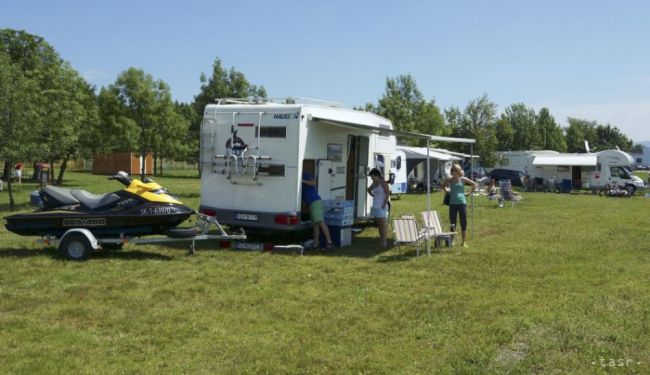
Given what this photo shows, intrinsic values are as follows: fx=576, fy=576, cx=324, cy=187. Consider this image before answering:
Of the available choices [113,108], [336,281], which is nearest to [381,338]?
[336,281]

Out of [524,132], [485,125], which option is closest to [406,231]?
[485,125]

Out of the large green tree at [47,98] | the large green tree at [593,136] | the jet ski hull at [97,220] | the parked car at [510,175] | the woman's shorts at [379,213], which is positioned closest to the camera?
the jet ski hull at [97,220]

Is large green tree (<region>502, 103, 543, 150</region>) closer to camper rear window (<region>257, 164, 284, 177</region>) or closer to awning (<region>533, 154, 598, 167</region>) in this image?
awning (<region>533, 154, 598, 167</region>)

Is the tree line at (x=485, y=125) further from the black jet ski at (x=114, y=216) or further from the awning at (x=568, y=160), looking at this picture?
the black jet ski at (x=114, y=216)

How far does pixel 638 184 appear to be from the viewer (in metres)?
31.2

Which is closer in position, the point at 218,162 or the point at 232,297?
the point at 232,297

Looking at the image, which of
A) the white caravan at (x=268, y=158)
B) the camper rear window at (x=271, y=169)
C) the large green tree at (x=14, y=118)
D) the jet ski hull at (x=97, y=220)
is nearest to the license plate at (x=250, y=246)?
the white caravan at (x=268, y=158)

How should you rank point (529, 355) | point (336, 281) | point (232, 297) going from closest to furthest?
point (529, 355), point (232, 297), point (336, 281)

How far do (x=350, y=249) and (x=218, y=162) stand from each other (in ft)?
9.45

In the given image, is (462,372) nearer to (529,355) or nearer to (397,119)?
(529,355)

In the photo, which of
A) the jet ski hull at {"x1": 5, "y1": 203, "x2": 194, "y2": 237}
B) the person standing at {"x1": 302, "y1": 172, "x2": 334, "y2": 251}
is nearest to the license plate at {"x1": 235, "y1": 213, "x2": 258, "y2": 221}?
the person standing at {"x1": 302, "y1": 172, "x2": 334, "y2": 251}

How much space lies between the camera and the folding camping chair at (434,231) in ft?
33.0

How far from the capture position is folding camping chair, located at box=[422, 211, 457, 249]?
1005 centimetres

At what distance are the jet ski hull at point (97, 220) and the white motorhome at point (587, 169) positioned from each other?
28.8 metres
